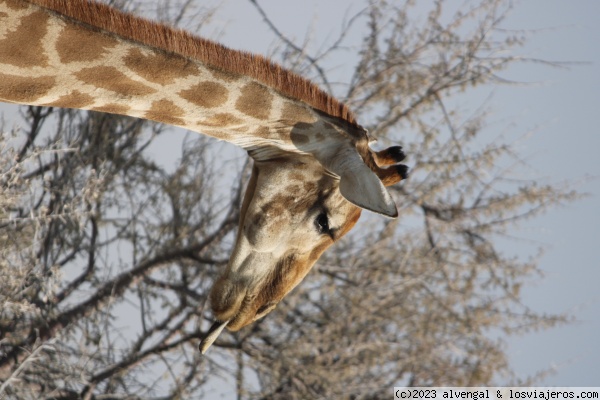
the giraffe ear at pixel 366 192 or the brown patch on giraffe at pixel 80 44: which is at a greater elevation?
the brown patch on giraffe at pixel 80 44

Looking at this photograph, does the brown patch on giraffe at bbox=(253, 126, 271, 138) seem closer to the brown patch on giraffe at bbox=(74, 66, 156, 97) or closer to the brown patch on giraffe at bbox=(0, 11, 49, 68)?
the brown patch on giraffe at bbox=(74, 66, 156, 97)

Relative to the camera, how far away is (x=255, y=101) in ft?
10.0

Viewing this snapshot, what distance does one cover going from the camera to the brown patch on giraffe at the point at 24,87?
8.61ft

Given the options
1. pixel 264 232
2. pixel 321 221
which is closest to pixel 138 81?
pixel 264 232

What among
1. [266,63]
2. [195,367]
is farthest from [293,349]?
[266,63]

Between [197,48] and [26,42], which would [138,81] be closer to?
[197,48]

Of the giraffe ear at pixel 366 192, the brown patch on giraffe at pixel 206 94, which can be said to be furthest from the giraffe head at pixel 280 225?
the brown patch on giraffe at pixel 206 94

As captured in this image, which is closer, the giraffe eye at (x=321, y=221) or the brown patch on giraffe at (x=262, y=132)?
the brown patch on giraffe at (x=262, y=132)

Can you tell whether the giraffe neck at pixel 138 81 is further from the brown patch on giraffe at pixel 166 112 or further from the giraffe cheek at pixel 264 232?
the giraffe cheek at pixel 264 232

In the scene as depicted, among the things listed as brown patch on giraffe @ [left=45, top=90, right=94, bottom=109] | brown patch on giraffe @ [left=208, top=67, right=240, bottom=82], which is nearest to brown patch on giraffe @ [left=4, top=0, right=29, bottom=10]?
brown patch on giraffe @ [left=45, top=90, right=94, bottom=109]

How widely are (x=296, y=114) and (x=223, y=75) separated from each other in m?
0.37

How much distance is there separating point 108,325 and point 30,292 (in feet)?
2.69

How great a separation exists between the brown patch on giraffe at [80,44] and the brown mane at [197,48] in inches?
1.3

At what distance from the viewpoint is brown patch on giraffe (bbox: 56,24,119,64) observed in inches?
102
